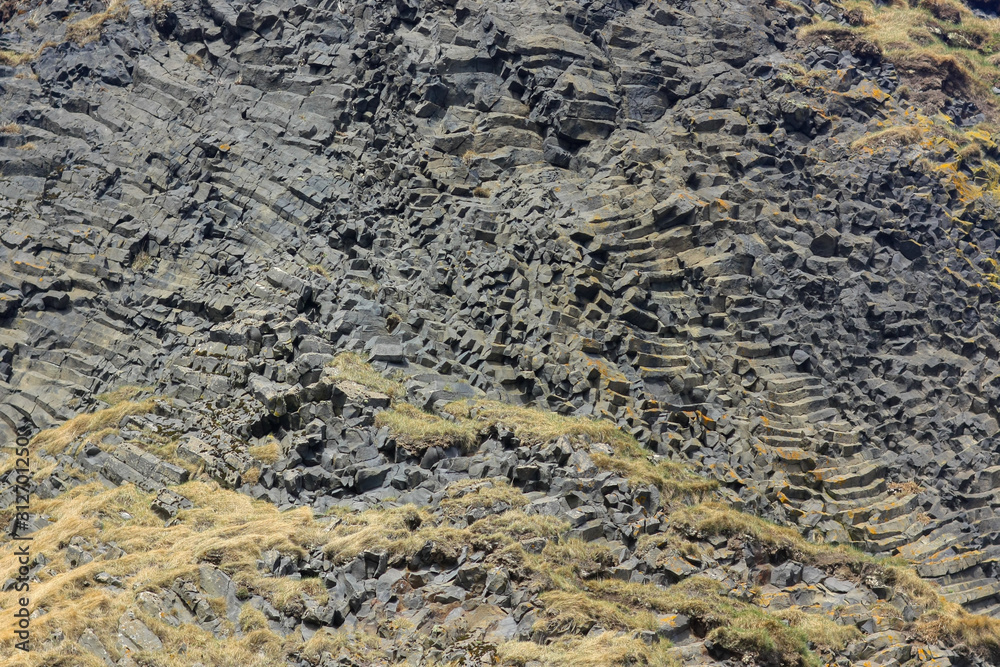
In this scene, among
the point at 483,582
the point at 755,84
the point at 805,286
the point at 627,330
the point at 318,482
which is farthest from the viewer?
the point at 755,84

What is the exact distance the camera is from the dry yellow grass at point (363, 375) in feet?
76.7

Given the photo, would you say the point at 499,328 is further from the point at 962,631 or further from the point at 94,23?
the point at 94,23

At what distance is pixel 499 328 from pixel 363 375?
4.22m

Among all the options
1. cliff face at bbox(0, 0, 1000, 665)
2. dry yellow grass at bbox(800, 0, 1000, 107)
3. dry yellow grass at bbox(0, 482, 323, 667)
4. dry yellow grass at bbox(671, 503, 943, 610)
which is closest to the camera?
dry yellow grass at bbox(0, 482, 323, 667)

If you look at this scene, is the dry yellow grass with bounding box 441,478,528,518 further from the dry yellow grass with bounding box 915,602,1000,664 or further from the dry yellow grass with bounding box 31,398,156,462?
the dry yellow grass with bounding box 31,398,156,462

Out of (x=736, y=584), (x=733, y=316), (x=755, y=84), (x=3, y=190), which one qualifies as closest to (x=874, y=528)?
(x=736, y=584)

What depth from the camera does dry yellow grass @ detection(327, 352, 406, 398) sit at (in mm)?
23391

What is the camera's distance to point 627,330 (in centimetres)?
2459

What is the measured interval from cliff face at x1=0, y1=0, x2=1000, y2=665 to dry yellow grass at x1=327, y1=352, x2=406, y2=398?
0.12 m

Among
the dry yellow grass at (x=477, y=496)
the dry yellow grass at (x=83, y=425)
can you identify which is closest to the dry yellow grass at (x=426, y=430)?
the dry yellow grass at (x=477, y=496)

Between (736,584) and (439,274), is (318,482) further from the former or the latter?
(736,584)

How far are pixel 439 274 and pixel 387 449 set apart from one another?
716 cm

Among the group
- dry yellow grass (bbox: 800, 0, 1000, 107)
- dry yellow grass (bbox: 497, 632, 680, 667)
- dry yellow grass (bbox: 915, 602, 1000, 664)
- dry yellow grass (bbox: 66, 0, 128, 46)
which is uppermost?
dry yellow grass (bbox: 800, 0, 1000, 107)

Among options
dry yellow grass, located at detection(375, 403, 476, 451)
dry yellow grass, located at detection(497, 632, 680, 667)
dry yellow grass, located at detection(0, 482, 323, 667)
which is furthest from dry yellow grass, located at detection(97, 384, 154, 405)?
dry yellow grass, located at detection(497, 632, 680, 667)
